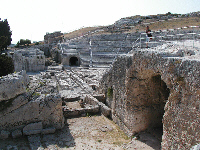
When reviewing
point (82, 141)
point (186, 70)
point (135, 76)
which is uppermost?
point (186, 70)

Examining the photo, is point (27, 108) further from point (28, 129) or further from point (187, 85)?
point (187, 85)

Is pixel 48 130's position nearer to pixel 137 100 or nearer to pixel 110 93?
pixel 110 93

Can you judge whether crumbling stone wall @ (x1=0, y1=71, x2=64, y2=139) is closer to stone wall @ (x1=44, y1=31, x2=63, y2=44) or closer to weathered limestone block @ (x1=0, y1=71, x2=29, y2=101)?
weathered limestone block @ (x1=0, y1=71, x2=29, y2=101)

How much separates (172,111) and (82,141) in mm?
3863

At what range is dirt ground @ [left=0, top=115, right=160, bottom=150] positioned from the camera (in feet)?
23.1

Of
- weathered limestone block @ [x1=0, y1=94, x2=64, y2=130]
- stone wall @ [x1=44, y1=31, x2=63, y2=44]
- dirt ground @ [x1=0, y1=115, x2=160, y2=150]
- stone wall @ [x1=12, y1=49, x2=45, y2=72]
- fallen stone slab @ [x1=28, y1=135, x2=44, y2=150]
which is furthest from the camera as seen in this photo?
stone wall @ [x1=44, y1=31, x2=63, y2=44]

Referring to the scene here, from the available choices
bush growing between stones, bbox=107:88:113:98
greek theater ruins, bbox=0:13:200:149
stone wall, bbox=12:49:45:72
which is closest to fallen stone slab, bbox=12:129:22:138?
greek theater ruins, bbox=0:13:200:149

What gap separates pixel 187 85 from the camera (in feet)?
15.8

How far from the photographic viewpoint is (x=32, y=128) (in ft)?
26.0

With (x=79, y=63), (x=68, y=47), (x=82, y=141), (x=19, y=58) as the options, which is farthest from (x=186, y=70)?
(x=68, y=47)

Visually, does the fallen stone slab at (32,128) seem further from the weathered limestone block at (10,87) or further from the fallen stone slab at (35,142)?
the weathered limestone block at (10,87)

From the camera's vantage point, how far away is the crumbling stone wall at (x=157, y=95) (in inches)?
186

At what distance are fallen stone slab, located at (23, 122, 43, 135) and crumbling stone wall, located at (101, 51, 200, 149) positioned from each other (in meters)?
3.49

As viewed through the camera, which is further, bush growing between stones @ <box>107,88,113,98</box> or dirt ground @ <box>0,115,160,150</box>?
bush growing between stones @ <box>107,88,113,98</box>
